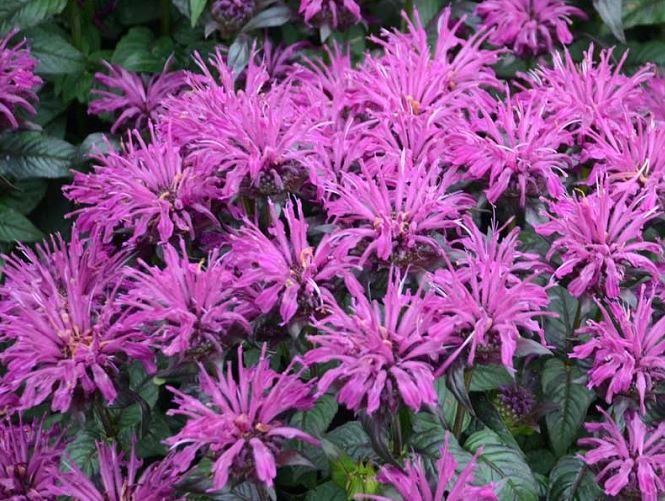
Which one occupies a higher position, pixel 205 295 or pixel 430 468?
pixel 205 295

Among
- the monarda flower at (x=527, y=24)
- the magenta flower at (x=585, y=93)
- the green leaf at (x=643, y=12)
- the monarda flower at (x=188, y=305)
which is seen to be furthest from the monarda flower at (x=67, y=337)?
the green leaf at (x=643, y=12)

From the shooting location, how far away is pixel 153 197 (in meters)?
1.19

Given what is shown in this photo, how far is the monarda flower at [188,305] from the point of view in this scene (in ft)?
3.41

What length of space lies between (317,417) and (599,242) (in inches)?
16.6

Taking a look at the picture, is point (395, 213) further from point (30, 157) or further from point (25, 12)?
point (25, 12)

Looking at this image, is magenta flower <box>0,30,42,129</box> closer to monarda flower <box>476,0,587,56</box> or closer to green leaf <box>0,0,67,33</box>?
green leaf <box>0,0,67,33</box>

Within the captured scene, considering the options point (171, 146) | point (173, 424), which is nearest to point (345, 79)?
point (171, 146)

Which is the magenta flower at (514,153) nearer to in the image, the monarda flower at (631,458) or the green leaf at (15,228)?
the monarda flower at (631,458)

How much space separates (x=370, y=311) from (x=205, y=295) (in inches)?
7.8

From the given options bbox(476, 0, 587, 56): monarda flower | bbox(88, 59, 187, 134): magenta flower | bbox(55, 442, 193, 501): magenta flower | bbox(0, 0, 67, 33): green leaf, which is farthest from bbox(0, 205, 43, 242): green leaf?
bbox(476, 0, 587, 56): monarda flower

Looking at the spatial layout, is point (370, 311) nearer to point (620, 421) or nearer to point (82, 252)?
point (620, 421)

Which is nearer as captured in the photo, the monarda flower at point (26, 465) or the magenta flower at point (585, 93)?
the monarda flower at point (26, 465)

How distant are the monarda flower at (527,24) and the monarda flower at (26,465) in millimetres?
977

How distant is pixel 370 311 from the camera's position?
1.01m
